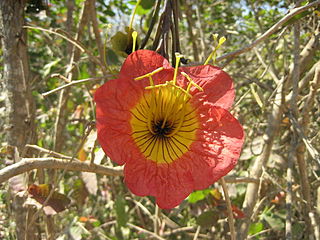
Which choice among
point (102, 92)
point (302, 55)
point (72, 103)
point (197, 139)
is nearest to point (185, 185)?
point (197, 139)

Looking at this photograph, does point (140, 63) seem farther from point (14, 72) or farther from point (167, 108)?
point (14, 72)

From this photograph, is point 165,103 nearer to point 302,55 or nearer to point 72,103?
point 302,55

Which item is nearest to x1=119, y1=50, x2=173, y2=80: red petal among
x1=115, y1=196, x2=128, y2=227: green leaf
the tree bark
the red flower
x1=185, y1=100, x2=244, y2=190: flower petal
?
the red flower

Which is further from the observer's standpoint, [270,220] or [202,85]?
[270,220]

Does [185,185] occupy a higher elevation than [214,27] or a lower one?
lower

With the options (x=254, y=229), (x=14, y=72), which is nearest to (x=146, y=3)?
(x=14, y=72)

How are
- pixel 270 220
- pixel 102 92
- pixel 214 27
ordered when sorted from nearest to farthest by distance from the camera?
1. pixel 102 92
2. pixel 270 220
3. pixel 214 27
